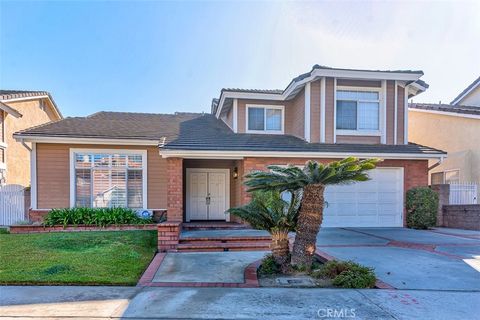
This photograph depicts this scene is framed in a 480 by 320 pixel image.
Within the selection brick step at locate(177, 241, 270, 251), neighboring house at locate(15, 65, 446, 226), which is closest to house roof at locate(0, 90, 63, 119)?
neighboring house at locate(15, 65, 446, 226)

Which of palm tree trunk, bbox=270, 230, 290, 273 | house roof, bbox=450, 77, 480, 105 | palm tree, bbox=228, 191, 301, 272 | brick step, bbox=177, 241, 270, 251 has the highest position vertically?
house roof, bbox=450, 77, 480, 105

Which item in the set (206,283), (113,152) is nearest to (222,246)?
(206,283)

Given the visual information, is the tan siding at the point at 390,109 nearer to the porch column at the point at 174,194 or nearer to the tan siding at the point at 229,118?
the tan siding at the point at 229,118

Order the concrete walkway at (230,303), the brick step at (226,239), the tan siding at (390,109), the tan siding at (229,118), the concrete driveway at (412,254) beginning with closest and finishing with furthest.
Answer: the concrete walkway at (230,303) → the concrete driveway at (412,254) → the brick step at (226,239) → the tan siding at (390,109) → the tan siding at (229,118)

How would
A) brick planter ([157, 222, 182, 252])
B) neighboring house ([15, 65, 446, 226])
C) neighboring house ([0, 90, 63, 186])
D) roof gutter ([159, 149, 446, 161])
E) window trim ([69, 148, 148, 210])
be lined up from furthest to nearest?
neighboring house ([0, 90, 63, 186]), window trim ([69, 148, 148, 210]), neighboring house ([15, 65, 446, 226]), roof gutter ([159, 149, 446, 161]), brick planter ([157, 222, 182, 252])

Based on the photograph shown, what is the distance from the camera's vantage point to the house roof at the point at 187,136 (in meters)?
11.3

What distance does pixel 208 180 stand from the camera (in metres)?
13.5

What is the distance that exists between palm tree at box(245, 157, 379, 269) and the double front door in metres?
7.51

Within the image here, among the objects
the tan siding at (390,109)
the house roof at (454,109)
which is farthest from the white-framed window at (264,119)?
the house roof at (454,109)

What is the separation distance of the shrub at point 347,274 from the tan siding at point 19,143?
1689 cm

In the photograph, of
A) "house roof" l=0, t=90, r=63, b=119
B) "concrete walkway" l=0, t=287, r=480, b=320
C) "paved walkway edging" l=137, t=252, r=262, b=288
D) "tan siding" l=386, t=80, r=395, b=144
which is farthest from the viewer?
"house roof" l=0, t=90, r=63, b=119

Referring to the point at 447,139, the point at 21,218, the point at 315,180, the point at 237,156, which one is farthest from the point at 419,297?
the point at 447,139

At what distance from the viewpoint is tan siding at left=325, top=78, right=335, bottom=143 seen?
12547 millimetres

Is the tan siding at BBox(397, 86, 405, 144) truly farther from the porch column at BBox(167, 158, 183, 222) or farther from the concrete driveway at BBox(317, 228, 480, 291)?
the porch column at BBox(167, 158, 183, 222)
